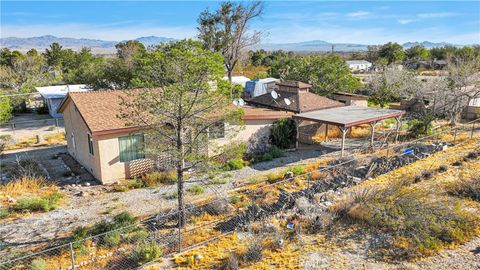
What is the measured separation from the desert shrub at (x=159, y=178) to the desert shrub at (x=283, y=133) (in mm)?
6877

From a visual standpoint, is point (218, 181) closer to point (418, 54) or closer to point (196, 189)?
point (196, 189)

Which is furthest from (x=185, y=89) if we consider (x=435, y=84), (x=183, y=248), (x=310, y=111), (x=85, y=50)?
(x=85, y=50)

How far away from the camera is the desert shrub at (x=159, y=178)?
16.0 metres

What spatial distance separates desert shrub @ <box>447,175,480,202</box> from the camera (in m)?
13.2

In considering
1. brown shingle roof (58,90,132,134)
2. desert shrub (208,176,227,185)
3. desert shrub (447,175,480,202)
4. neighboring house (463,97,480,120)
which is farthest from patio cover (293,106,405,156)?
neighboring house (463,97,480,120)

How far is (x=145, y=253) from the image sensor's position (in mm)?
9523

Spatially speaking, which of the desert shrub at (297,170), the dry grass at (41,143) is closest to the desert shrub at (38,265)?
the desert shrub at (297,170)

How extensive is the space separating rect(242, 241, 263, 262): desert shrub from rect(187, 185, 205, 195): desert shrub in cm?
545

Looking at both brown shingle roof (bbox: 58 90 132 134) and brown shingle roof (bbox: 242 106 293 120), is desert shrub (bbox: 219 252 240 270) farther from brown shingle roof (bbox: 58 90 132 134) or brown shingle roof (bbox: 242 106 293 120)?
brown shingle roof (bbox: 242 106 293 120)

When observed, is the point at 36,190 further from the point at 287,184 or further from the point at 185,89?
the point at 287,184

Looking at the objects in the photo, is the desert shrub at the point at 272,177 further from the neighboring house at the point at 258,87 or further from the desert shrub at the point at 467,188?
the neighboring house at the point at 258,87

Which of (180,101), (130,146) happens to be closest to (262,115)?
(130,146)

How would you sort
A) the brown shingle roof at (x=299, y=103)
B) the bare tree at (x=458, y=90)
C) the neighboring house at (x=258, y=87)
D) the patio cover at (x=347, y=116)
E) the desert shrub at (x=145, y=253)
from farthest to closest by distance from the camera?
the neighboring house at (x=258, y=87) → the bare tree at (x=458, y=90) → the brown shingle roof at (x=299, y=103) → the patio cover at (x=347, y=116) → the desert shrub at (x=145, y=253)

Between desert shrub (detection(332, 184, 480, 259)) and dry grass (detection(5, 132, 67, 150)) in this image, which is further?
dry grass (detection(5, 132, 67, 150))
